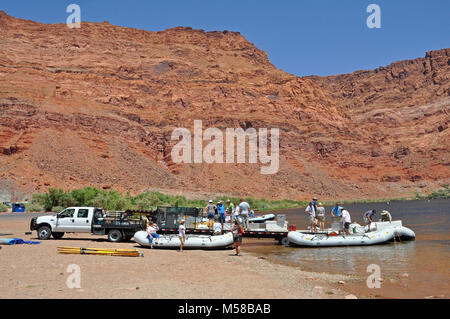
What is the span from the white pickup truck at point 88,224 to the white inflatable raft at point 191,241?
4.99ft

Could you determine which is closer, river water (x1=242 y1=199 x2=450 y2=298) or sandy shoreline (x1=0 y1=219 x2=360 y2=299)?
sandy shoreline (x1=0 y1=219 x2=360 y2=299)

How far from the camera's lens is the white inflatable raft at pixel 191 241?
18.7m

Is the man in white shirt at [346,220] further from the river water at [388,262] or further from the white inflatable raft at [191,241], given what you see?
the white inflatable raft at [191,241]

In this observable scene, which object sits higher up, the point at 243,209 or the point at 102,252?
the point at 243,209

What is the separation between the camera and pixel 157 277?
11.8m

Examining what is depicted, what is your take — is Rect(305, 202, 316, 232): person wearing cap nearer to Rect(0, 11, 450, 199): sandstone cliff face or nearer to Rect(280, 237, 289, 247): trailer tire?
Rect(280, 237, 289, 247): trailer tire

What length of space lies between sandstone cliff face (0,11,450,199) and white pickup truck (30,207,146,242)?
130 ft

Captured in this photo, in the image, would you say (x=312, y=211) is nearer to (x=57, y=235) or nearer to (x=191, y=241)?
(x=191, y=241)

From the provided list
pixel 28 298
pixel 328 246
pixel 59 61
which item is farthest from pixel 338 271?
pixel 59 61

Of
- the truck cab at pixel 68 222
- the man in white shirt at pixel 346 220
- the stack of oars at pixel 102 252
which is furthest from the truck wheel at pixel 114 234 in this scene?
the man in white shirt at pixel 346 220

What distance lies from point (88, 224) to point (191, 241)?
512cm

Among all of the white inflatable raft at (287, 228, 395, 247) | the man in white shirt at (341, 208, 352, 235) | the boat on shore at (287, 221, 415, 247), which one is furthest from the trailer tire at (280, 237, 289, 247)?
the man in white shirt at (341, 208, 352, 235)

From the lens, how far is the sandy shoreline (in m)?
9.78

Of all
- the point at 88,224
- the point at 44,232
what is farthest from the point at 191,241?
the point at 44,232
